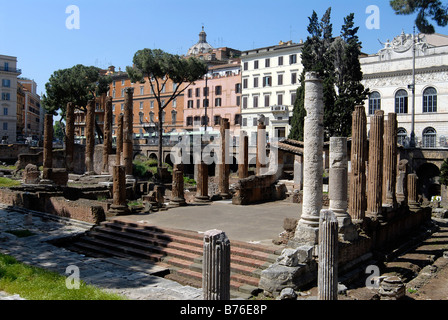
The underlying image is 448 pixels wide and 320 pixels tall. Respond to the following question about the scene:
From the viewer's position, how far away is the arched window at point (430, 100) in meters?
37.3

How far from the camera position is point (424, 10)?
1605cm

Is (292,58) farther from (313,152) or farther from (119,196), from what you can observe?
(313,152)

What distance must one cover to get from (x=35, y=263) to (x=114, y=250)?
275cm

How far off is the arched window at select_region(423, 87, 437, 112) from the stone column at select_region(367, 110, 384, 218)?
25.1 meters

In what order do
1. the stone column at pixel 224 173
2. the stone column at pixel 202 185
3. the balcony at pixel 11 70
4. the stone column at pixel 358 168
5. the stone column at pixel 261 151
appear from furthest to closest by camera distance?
1. the balcony at pixel 11 70
2. the stone column at pixel 261 151
3. the stone column at pixel 224 173
4. the stone column at pixel 202 185
5. the stone column at pixel 358 168

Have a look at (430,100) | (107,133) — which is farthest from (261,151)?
(430,100)

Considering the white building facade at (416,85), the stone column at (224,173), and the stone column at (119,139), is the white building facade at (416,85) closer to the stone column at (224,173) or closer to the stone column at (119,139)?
Answer: the stone column at (224,173)

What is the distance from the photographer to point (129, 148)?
82.3ft

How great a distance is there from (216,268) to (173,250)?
21.3ft

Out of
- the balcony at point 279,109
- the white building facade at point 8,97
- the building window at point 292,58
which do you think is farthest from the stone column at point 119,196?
the white building facade at point 8,97

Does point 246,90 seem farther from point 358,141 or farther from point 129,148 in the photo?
point 358,141

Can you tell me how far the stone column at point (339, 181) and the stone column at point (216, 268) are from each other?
612cm
